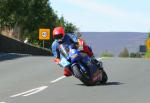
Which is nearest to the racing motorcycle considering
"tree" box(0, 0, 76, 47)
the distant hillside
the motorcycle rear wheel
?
the motorcycle rear wheel

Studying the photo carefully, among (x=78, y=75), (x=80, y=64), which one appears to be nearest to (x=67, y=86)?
(x=78, y=75)

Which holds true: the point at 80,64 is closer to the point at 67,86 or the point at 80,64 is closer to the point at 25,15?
the point at 67,86

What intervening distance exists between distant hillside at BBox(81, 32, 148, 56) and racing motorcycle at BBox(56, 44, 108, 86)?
377 feet

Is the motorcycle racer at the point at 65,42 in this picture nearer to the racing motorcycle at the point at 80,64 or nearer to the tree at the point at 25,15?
the racing motorcycle at the point at 80,64

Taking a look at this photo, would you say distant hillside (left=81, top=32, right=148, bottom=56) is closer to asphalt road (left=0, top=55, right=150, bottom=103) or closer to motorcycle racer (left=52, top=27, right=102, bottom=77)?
asphalt road (left=0, top=55, right=150, bottom=103)

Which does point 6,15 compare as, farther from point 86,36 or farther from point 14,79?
point 14,79

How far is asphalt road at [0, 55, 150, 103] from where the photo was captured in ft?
50.9

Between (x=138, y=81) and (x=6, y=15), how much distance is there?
223 feet

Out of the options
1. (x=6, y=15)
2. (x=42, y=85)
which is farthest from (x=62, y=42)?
(x=6, y=15)

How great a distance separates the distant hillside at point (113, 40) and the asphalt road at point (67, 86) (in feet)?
355

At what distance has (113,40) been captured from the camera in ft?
460

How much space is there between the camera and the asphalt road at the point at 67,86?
15.5m

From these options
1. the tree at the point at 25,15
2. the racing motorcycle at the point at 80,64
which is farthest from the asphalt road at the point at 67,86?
the tree at the point at 25,15

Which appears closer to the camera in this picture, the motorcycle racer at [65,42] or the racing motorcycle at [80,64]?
the racing motorcycle at [80,64]
